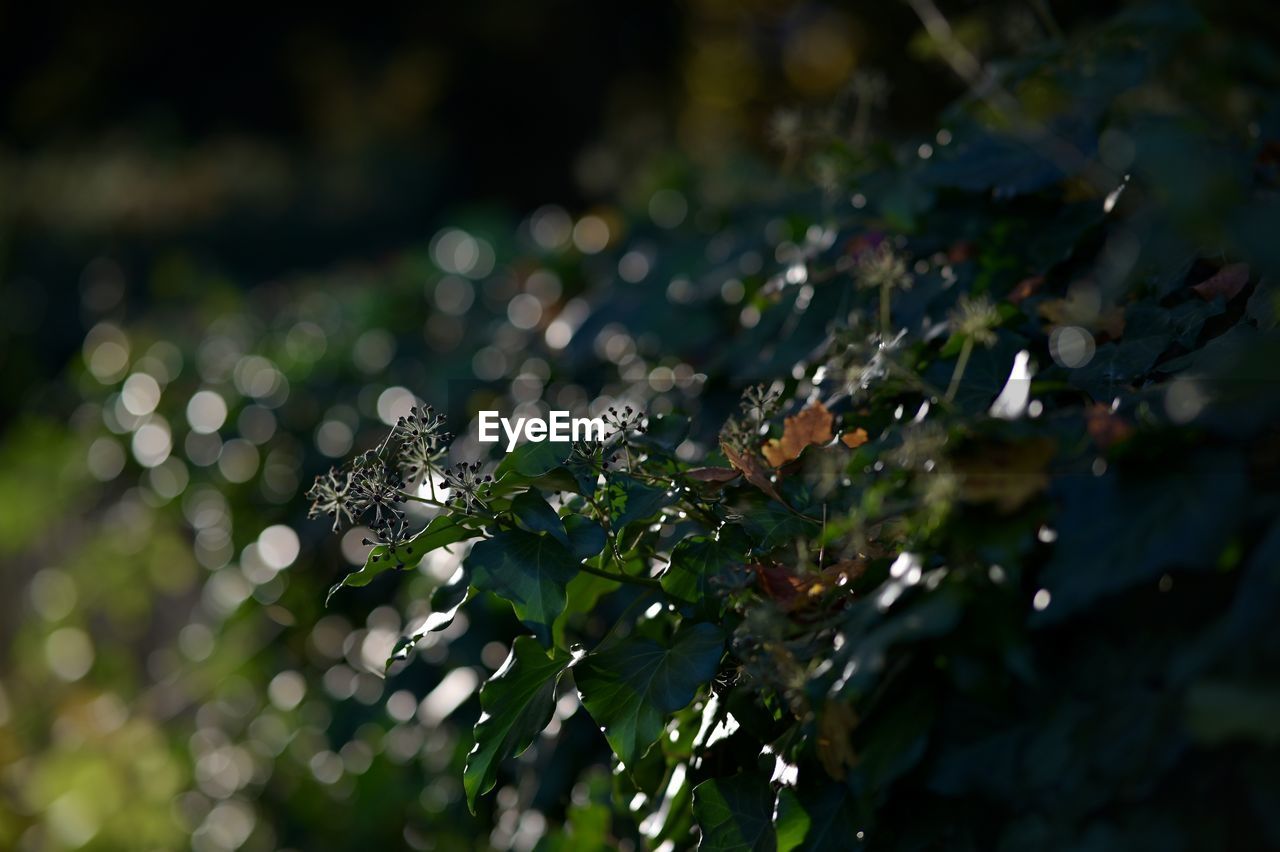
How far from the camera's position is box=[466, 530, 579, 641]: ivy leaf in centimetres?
89

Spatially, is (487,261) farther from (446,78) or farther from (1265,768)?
(446,78)

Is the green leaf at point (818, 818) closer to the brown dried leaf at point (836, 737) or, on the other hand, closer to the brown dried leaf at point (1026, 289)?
the brown dried leaf at point (836, 737)

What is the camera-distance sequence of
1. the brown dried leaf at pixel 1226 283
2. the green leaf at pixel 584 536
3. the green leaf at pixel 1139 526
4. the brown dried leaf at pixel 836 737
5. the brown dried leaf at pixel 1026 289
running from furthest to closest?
1. the brown dried leaf at pixel 1026 289
2. the brown dried leaf at pixel 1226 283
3. the green leaf at pixel 584 536
4. the brown dried leaf at pixel 836 737
5. the green leaf at pixel 1139 526

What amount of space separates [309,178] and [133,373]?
7050 mm

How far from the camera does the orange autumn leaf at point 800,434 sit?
1097 millimetres

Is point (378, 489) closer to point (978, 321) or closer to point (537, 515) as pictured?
point (537, 515)

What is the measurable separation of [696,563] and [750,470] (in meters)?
0.10

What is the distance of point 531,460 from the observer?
0.95m

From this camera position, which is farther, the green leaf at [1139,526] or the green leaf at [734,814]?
the green leaf at [734,814]

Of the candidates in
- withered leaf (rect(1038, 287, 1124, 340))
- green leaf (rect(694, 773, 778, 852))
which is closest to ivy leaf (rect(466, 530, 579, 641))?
green leaf (rect(694, 773, 778, 852))

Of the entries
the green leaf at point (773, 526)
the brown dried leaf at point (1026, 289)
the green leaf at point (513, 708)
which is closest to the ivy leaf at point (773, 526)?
the green leaf at point (773, 526)

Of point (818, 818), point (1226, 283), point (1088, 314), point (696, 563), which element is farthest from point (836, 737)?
point (1226, 283)

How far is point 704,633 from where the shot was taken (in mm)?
951

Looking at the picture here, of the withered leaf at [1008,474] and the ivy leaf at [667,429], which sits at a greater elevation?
the withered leaf at [1008,474]
